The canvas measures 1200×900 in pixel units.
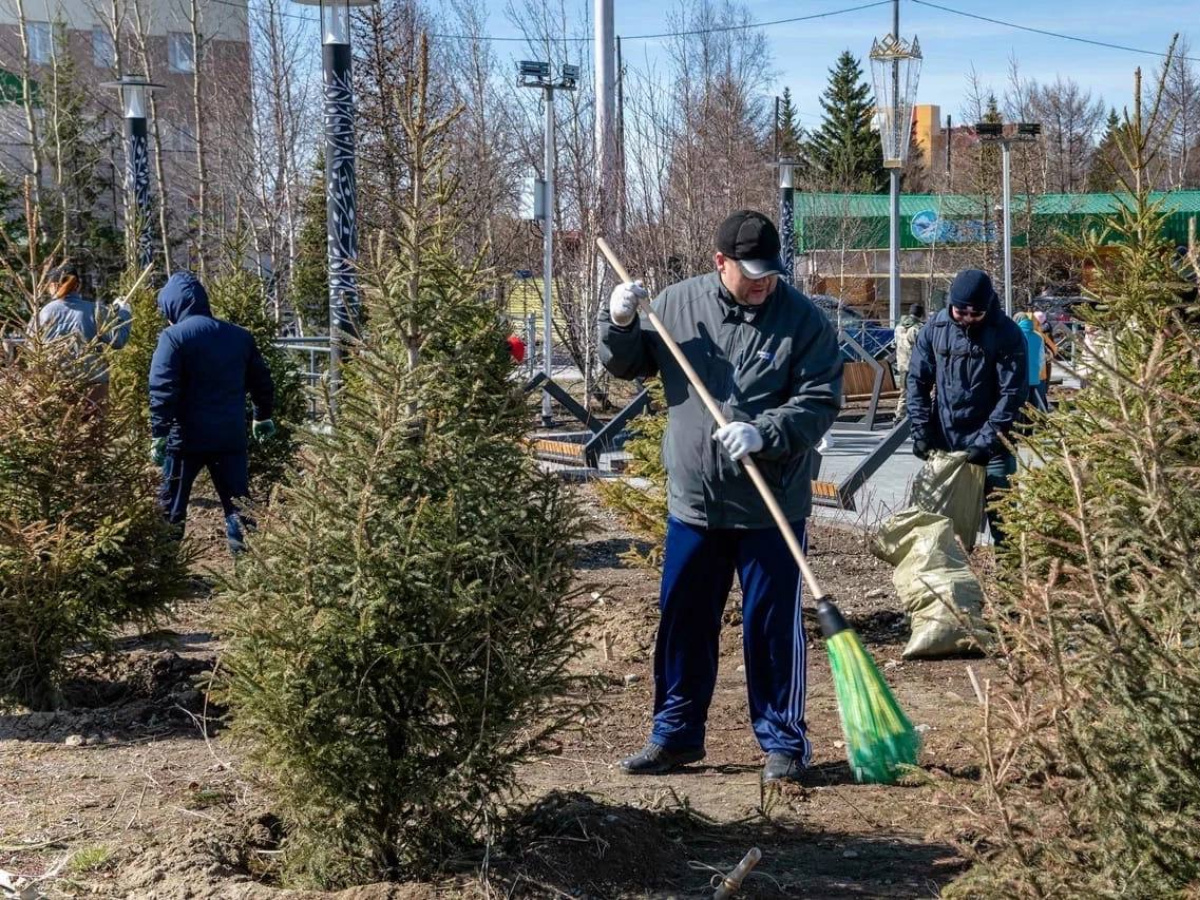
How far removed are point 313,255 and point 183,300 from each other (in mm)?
19018

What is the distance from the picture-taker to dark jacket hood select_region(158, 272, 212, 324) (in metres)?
7.83

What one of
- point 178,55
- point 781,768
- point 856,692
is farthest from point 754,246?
point 178,55

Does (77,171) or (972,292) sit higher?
(77,171)

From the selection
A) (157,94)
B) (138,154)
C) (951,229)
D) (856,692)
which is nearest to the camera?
(856,692)

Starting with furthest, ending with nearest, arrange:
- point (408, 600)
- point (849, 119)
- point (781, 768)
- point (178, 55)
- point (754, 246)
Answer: point (849, 119) → point (178, 55) → point (781, 768) → point (754, 246) → point (408, 600)

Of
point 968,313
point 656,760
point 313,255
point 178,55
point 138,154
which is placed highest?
point 178,55

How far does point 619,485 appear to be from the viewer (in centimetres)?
748

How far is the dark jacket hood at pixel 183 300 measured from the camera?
7.83 metres

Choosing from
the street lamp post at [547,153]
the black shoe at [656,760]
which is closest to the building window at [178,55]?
the street lamp post at [547,153]

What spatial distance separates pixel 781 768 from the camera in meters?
4.52

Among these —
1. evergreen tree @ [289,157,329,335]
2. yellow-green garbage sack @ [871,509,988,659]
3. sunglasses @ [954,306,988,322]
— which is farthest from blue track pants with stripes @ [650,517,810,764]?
evergreen tree @ [289,157,329,335]

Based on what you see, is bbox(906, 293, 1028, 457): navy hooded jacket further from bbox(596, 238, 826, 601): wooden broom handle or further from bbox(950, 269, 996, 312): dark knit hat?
bbox(596, 238, 826, 601): wooden broom handle

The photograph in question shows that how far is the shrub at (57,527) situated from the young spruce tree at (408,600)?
211 cm

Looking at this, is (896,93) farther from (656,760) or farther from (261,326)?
(656,760)
